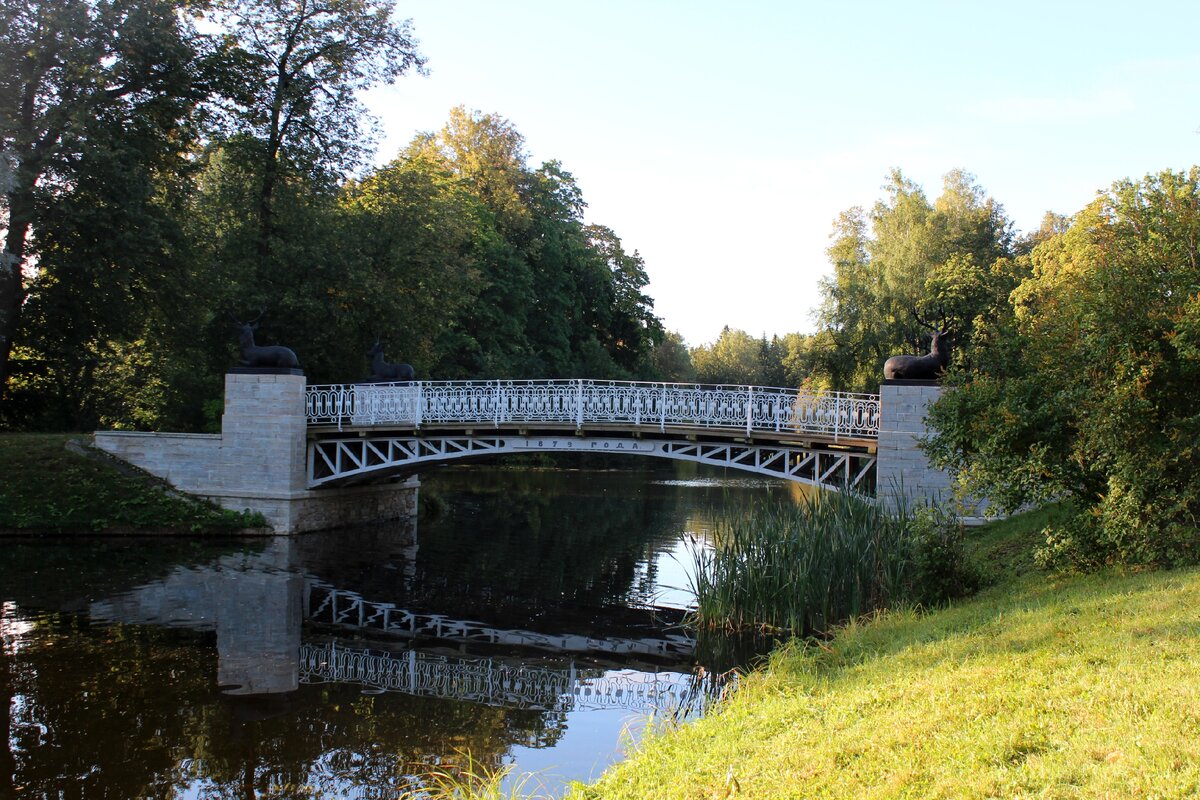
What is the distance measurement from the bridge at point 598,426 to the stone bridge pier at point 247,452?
2.39 ft

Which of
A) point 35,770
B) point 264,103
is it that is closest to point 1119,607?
point 35,770

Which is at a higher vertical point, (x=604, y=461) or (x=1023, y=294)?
(x=1023, y=294)

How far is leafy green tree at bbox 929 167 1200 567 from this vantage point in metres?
9.02

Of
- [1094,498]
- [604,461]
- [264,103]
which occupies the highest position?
[264,103]

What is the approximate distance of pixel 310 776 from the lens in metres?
7.28

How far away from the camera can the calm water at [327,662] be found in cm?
749

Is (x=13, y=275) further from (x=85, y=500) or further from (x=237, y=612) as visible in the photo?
(x=237, y=612)

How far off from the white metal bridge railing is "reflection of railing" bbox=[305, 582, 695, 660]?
18.1 ft

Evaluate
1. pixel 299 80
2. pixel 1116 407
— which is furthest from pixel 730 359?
pixel 1116 407

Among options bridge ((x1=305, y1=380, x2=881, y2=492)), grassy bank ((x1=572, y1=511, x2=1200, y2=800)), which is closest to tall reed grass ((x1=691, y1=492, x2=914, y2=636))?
grassy bank ((x1=572, y1=511, x2=1200, y2=800))

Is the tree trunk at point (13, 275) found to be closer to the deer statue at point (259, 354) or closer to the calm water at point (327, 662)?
the deer statue at point (259, 354)

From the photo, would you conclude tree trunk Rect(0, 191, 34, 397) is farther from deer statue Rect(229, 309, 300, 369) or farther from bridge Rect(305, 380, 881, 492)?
bridge Rect(305, 380, 881, 492)

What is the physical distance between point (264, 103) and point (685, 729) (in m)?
21.8

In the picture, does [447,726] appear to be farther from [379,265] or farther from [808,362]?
[808,362]
